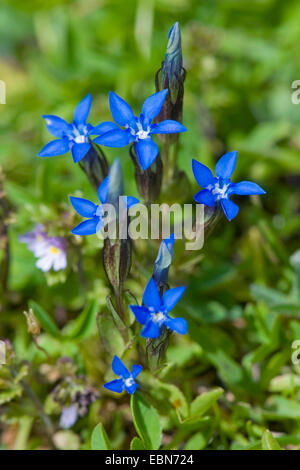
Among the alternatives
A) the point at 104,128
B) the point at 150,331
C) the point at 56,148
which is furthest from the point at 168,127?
the point at 150,331

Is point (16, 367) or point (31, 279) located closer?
point (16, 367)

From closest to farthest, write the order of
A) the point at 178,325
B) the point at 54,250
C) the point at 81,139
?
1. the point at 178,325
2. the point at 81,139
3. the point at 54,250

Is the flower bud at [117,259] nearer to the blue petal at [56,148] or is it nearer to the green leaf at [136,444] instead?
the blue petal at [56,148]

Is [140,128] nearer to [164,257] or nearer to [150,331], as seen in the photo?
[164,257]

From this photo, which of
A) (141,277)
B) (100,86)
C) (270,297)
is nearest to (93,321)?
(141,277)

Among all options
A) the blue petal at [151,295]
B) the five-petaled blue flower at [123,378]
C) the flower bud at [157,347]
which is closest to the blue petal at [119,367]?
the five-petaled blue flower at [123,378]
